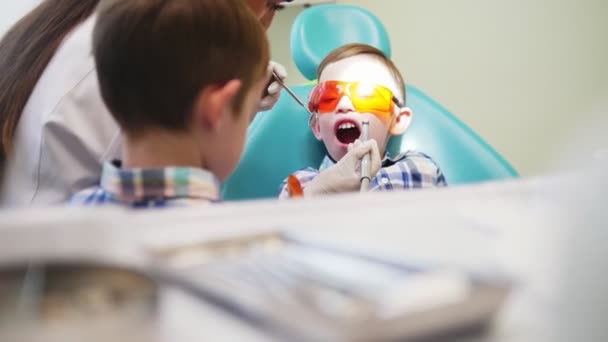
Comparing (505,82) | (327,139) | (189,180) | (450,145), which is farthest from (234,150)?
(505,82)

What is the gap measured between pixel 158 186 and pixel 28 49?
353 mm

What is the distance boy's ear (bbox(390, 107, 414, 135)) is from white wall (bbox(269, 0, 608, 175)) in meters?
0.56

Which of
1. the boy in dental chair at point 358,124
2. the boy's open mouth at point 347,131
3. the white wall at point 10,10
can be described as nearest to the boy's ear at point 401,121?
the boy in dental chair at point 358,124

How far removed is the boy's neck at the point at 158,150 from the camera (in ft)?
2.22

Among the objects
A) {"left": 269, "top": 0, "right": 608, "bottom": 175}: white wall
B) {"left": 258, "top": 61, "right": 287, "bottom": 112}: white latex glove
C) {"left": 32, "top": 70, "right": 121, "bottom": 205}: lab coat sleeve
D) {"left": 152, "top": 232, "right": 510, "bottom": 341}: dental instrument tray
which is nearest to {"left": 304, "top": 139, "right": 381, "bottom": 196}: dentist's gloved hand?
{"left": 258, "top": 61, "right": 287, "bottom": 112}: white latex glove

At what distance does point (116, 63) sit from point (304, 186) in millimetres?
640

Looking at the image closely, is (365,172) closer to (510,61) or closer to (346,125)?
(346,125)

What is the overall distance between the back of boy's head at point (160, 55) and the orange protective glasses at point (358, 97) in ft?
1.95

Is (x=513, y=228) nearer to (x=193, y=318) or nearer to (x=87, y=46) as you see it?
(x=193, y=318)

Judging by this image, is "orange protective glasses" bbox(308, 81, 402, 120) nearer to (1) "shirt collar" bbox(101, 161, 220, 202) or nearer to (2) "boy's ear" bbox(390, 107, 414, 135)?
(2) "boy's ear" bbox(390, 107, 414, 135)

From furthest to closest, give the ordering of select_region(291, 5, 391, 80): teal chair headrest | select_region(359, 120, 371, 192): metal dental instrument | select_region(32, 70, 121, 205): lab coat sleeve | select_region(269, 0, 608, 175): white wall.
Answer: select_region(269, 0, 608, 175): white wall, select_region(291, 5, 391, 80): teal chair headrest, select_region(359, 120, 371, 192): metal dental instrument, select_region(32, 70, 121, 205): lab coat sleeve

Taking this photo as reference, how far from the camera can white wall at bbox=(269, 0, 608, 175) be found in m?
1.73

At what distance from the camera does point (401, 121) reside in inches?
54.3

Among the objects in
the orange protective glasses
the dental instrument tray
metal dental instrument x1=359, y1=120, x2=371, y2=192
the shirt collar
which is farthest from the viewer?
the orange protective glasses
